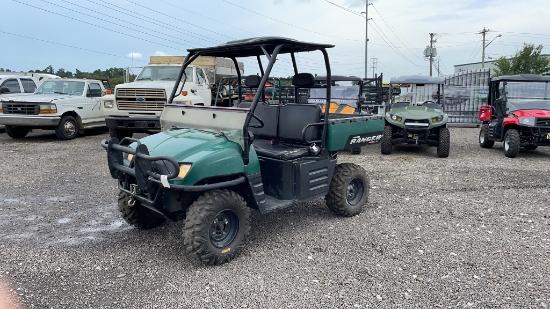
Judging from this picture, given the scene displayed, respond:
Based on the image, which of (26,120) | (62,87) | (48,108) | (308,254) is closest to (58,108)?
(48,108)

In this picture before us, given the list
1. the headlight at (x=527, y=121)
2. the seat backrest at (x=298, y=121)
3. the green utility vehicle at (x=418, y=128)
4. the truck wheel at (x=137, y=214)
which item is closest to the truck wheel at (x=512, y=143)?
the headlight at (x=527, y=121)

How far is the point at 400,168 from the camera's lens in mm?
8516

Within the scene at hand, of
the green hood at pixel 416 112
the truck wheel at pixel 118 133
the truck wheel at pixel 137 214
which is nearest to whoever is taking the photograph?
the truck wheel at pixel 137 214

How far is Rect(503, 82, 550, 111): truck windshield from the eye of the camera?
10.1 metres

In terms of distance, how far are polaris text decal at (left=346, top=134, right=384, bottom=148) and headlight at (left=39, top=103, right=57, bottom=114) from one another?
9456 mm

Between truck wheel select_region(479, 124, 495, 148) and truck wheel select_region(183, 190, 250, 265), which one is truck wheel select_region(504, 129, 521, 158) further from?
truck wheel select_region(183, 190, 250, 265)

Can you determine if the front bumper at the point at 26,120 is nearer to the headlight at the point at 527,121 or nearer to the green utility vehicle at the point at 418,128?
the green utility vehicle at the point at 418,128

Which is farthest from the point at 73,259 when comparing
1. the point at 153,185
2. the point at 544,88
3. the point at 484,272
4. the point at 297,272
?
the point at 544,88

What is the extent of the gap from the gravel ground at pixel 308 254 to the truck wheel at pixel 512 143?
260 cm

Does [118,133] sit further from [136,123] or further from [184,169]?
[184,169]

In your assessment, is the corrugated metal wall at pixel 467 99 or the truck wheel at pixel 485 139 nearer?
the truck wheel at pixel 485 139

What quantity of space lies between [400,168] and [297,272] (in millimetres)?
5237

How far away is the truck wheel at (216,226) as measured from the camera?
149 inches

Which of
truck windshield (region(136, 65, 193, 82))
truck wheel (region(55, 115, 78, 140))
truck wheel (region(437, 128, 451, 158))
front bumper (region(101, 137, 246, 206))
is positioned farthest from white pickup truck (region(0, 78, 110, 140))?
truck wheel (region(437, 128, 451, 158))
